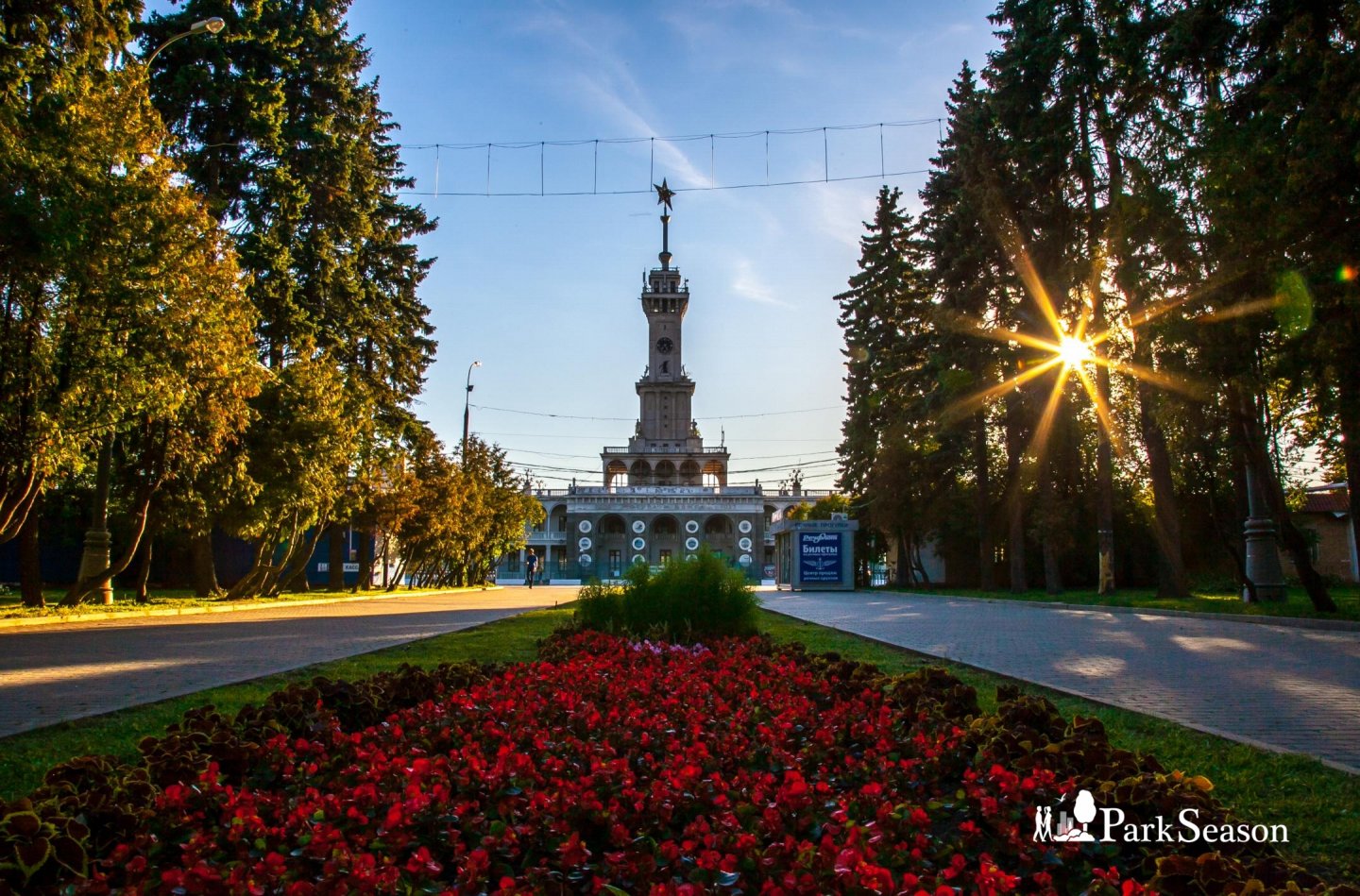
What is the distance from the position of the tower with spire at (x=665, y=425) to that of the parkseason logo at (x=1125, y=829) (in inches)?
3834

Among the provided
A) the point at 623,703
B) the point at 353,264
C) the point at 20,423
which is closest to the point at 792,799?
the point at 623,703

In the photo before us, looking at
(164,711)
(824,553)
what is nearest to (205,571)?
(824,553)

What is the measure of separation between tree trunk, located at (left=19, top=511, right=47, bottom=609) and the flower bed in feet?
53.1

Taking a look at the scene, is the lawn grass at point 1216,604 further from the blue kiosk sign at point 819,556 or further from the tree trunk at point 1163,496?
the blue kiosk sign at point 819,556

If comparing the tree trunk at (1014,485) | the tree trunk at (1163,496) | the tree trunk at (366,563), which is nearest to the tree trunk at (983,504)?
the tree trunk at (1014,485)

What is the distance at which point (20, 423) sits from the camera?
14180 millimetres

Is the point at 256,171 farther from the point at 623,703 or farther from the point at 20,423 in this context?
the point at 623,703

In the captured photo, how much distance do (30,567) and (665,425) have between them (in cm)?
8363

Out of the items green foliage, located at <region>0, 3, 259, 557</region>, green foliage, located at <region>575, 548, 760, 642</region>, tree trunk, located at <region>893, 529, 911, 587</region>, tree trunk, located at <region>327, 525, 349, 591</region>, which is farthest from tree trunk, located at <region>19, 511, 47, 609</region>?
tree trunk, located at <region>893, 529, 911, 587</region>

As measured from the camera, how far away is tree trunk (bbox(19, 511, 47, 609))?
18.8 m

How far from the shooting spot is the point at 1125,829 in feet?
11.6

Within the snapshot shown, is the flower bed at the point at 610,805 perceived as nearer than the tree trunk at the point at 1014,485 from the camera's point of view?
Yes

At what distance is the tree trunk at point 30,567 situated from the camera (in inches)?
739

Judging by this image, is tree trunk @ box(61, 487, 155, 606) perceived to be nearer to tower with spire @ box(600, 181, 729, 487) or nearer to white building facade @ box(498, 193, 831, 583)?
white building facade @ box(498, 193, 831, 583)
